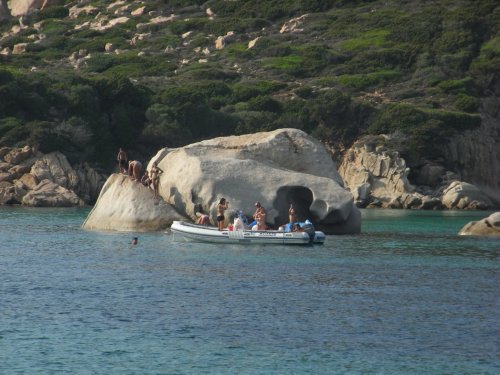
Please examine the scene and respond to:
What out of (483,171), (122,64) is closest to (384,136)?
(483,171)

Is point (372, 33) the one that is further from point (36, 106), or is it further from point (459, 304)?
point (459, 304)

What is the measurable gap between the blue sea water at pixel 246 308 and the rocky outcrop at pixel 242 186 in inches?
122

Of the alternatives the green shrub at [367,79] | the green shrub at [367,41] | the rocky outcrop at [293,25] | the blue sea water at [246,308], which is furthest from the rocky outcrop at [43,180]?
the rocky outcrop at [293,25]

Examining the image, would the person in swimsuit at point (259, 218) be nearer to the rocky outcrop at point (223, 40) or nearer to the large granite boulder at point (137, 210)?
the large granite boulder at point (137, 210)

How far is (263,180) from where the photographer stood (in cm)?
4575

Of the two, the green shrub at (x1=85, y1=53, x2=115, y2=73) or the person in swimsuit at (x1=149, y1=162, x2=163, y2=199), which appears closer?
the person in swimsuit at (x1=149, y1=162, x2=163, y2=199)

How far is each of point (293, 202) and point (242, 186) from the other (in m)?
2.81

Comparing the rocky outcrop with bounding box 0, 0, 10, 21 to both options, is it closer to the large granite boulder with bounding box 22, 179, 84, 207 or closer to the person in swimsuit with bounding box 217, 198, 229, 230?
the large granite boulder with bounding box 22, 179, 84, 207

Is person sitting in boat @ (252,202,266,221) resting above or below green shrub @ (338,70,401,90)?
below

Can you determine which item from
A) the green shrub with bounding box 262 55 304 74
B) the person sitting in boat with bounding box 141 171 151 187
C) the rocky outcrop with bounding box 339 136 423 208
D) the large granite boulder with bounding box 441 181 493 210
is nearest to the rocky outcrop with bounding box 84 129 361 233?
the person sitting in boat with bounding box 141 171 151 187

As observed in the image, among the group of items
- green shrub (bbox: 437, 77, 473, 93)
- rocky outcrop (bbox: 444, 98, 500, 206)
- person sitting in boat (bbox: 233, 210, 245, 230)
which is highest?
green shrub (bbox: 437, 77, 473, 93)

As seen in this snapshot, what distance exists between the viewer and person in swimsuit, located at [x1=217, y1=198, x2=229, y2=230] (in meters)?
43.4

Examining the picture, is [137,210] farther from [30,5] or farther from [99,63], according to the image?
[30,5]

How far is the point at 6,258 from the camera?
124 ft
